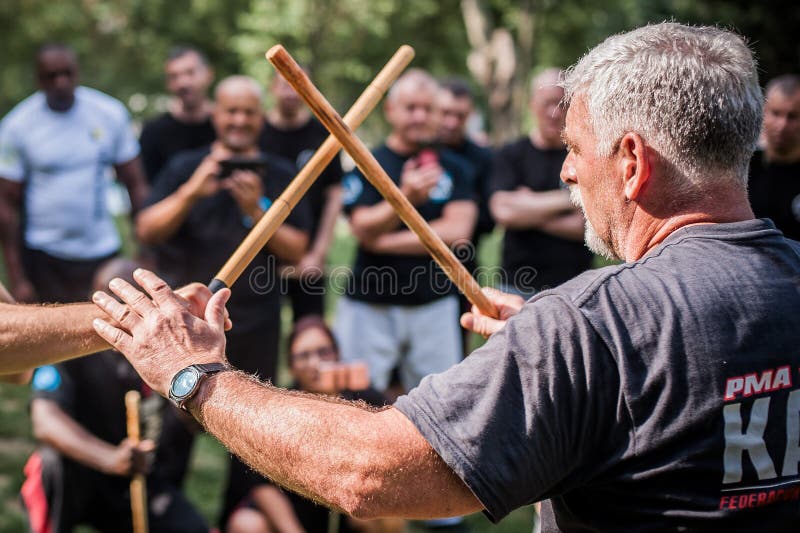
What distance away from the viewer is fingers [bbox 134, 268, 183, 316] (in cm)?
196

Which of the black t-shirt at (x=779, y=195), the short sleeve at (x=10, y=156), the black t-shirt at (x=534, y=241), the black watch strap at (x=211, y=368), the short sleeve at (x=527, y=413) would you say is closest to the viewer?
the short sleeve at (x=527, y=413)

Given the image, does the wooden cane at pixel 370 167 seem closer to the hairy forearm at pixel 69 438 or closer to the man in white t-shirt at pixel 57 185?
the hairy forearm at pixel 69 438

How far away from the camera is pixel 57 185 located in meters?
5.89

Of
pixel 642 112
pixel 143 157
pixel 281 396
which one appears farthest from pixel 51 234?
pixel 642 112

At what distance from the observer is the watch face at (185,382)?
5.77 ft

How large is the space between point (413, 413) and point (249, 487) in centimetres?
284

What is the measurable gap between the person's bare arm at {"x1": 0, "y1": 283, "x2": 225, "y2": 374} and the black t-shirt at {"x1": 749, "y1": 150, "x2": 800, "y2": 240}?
4013 mm

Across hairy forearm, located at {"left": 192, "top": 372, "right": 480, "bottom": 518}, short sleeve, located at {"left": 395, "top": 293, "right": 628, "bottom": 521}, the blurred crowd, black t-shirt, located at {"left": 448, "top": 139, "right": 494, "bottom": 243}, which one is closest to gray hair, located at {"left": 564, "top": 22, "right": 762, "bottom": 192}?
short sleeve, located at {"left": 395, "top": 293, "right": 628, "bottom": 521}

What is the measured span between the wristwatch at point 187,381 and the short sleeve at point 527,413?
0.47 metres

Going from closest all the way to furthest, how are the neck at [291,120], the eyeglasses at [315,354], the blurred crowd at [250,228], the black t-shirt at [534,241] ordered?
the blurred crowd at [250,228], the eyeglasses at [315,354], the black t-shirt at [534,241], the neck at [291,120]

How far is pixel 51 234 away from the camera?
5867mm

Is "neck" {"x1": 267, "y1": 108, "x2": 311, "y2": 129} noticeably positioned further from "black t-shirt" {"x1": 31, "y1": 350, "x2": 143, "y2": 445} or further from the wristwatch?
the wristwatch

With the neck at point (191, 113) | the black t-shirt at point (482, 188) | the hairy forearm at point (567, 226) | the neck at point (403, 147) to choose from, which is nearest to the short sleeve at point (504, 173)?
the black t-shirt at point (482, 188)

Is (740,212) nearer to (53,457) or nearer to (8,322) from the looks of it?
(8,322)
